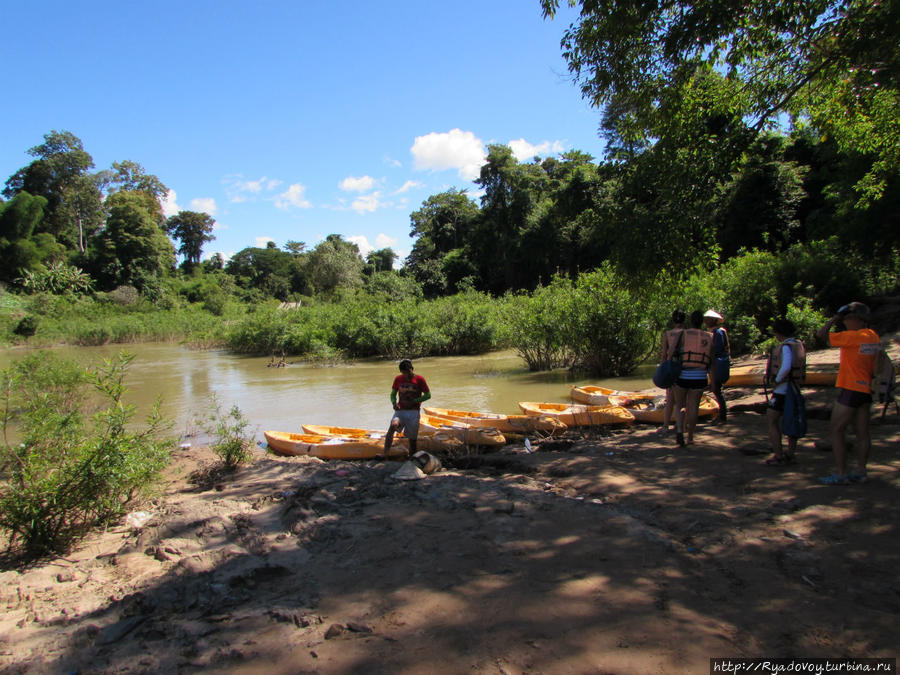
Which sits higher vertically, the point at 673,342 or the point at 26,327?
the point at 26,327

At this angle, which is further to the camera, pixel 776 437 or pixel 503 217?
pixel 503 217

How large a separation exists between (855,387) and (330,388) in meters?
13.8

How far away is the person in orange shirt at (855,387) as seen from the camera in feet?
14.3

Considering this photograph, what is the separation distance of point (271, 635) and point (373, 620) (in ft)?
1.83

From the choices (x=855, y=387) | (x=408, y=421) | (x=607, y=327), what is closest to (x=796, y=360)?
(x=855, y=387)

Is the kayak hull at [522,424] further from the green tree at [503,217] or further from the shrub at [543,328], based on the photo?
the green tree at [503,217]

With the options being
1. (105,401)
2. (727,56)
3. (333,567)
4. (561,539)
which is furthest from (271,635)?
(105,401)

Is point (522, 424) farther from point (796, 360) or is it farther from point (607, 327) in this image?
point (607, 327)

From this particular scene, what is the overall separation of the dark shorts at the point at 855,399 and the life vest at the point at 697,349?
5.74ft

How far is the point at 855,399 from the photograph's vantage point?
4395mm

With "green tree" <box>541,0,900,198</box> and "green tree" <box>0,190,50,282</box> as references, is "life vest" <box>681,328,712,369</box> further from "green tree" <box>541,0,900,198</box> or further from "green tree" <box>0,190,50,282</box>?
"green tree" <box>0,190,50,282</box>

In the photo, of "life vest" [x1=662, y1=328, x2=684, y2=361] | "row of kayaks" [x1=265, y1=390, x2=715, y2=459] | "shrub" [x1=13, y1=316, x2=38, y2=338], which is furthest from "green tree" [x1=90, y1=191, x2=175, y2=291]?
"life vest" [x1=662, y1=328, x2=684, y2=361]

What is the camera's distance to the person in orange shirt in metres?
4.35

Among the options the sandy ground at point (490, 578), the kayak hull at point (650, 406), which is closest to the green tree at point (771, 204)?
the kayak hull at point (650, 406)
